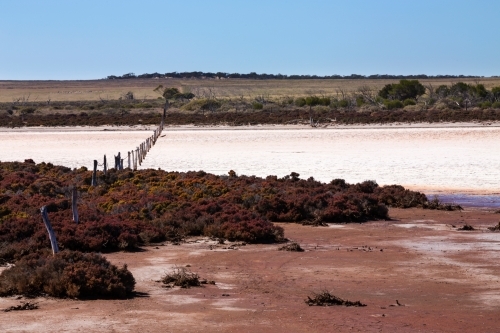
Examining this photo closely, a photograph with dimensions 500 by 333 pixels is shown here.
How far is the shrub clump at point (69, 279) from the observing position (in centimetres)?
1114

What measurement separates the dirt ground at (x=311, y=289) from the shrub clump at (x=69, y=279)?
22 cm

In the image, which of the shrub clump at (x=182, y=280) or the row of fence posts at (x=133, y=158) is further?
the row of fence posts at (x=133, y=158)

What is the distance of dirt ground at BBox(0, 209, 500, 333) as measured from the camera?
9836mm

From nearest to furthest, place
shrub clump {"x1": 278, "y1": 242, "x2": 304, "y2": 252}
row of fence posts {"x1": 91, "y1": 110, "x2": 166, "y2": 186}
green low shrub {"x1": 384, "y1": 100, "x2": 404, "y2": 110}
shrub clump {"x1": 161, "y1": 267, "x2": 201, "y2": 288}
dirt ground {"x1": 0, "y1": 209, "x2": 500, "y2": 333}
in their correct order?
1. dirt ground {"x1": 0, "y1": 209, "x2": 500, "y2": 333}
2. shrub clump {"x1": 161, "y1": 267, "x2": 201, "y2": 288}
3. shrub clump {"x1": 278, "y1": 242, "x2": 304, "y2": 252}
4. row of fence posts {"x1": 91, "y1": 110, "x2": 166, "y2": 186}
5. green low shrub {"x1": 384, "y1": 100, "x2": 404, "y2": 110}

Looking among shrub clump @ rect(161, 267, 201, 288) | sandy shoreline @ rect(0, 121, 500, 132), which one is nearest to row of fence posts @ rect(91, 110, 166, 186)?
sandy shoreline @ rect(0, 121, 500, 132)

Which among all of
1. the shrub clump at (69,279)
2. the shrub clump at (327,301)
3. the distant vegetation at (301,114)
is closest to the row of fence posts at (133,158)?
the shrub clump at (69,279)

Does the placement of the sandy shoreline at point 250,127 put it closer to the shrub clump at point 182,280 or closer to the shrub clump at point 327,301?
the shrub clump at point 182,280

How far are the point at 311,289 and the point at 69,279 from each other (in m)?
3.28

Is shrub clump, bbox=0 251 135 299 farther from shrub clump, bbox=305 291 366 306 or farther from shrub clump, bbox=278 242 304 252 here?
shrub clump, bbox=278 242 304 252

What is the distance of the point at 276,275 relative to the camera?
13.1 meters

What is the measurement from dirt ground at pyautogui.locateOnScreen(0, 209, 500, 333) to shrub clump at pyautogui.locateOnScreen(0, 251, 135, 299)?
0.72 feet

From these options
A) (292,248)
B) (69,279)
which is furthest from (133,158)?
(69,279)

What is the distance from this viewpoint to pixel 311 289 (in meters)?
12.1

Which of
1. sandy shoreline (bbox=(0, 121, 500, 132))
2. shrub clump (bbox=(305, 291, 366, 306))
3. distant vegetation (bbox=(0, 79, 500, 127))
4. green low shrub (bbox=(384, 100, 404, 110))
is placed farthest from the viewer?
green low shrub (bbox=(384, 100, 404, 110))
